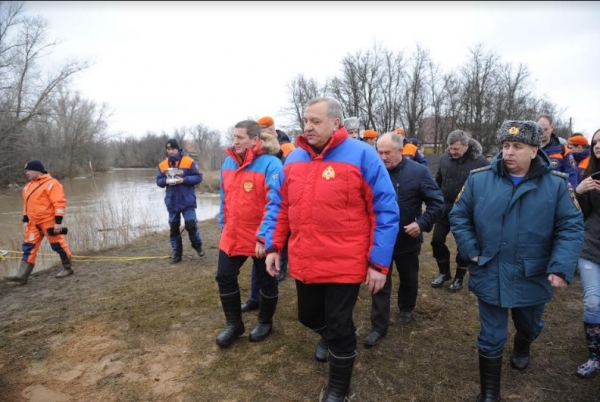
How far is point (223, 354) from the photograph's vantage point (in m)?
3.24

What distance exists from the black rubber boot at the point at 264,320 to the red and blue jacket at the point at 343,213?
121 cm

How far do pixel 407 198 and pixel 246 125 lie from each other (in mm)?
1653

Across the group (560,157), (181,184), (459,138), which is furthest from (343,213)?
(181,184)

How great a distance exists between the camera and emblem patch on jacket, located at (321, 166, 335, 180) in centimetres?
229

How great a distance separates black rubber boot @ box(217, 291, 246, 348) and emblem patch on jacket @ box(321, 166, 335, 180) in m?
1.63

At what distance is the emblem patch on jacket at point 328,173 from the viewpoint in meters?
2.29

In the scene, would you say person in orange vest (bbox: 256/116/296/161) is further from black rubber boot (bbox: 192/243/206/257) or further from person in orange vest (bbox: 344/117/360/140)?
black rubber boot (bbox: 192/243/206/257)

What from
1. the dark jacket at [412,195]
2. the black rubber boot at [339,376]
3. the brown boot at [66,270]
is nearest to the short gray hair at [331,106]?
the dark jacket at [412,195]

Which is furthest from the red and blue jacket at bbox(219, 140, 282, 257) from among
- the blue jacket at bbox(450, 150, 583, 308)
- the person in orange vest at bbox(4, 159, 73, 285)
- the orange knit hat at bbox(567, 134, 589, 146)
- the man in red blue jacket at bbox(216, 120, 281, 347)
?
the orange knit hat at bbox(567, 134, 589, 146)

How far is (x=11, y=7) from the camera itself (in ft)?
76.7

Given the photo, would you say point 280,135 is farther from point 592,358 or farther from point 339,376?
point 592,358

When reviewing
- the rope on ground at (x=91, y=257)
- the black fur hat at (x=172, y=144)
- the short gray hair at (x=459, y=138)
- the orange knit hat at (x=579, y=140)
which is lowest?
the rope on ground at (x=91, y=257)

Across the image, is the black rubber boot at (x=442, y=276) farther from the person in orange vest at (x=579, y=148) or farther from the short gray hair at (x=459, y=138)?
the person in orange vest at (x=579, y=148)

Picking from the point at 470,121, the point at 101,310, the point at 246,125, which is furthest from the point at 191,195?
the point at 470,121
